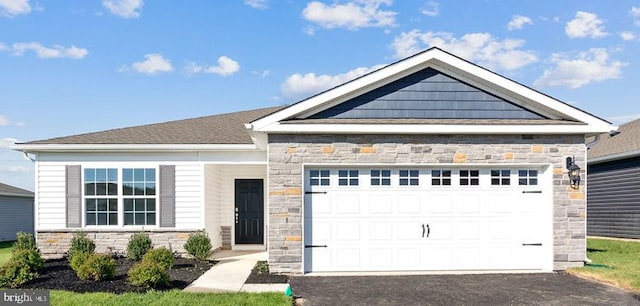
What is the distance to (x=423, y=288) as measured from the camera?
28.6 ft

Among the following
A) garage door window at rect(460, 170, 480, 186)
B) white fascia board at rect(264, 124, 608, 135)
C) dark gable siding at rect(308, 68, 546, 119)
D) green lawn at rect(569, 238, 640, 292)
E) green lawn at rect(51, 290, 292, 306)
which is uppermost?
dark gable siding at rect(308, 68, 546, 119)

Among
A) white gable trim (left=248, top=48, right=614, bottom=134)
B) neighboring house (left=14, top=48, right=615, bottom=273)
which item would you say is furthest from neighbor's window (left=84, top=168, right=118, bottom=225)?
white gable trim (left=248, top=48, right=614, bottom=134)

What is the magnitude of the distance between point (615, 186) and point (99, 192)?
17275 mm

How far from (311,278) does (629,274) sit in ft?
20.2

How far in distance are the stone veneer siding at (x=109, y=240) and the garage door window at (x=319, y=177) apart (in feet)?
13.8

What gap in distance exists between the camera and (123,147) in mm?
12680

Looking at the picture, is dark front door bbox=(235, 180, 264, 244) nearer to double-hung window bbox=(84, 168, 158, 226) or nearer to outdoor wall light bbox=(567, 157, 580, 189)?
double-hung window bbox=(84, 168, 158, 226)

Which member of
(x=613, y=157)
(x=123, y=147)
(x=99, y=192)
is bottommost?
(x=99, y=192)

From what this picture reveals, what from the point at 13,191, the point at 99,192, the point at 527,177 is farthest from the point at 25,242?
the point at 13,191

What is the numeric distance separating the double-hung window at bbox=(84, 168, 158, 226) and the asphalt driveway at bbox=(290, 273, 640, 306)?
5.13m

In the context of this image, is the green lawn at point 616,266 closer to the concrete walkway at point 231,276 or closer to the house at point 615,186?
the house at point 615,186

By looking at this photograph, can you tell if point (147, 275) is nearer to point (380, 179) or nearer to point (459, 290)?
point (380, 179)

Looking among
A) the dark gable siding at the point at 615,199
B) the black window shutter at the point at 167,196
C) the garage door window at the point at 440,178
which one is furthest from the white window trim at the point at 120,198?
the dark gable siding at the point at 615,199

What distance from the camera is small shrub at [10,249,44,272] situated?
9.48 metres
